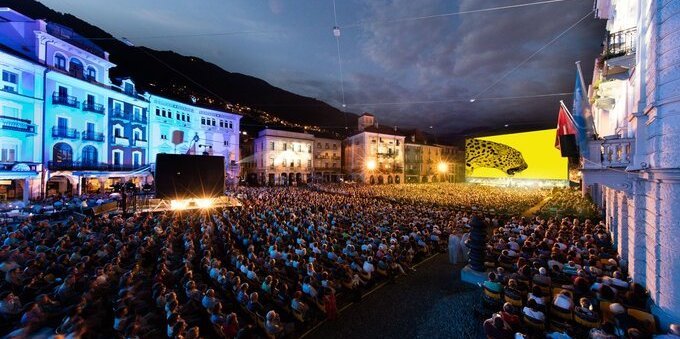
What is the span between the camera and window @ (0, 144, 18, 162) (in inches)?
848

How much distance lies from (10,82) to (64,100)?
382 centimetres

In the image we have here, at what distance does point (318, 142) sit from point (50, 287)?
53.6 meters

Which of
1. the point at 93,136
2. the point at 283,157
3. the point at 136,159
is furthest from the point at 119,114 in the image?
the point at 283,157

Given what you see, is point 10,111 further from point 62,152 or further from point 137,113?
point 137,113

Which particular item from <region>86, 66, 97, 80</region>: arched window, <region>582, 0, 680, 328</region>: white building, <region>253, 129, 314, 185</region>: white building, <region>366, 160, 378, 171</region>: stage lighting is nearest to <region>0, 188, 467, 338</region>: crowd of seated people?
<region>582, 0, 680, 328</region>: white building

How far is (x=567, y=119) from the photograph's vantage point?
1009 cm

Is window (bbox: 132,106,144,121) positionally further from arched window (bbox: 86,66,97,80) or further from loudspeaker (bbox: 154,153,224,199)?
loudspeaker (bbox: 154,153,224,199)

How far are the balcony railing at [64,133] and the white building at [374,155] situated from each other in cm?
4419

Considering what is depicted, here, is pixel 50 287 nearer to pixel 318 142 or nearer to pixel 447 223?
pixel 447 223

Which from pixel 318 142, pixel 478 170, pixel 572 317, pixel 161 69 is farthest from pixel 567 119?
pixel 161 69

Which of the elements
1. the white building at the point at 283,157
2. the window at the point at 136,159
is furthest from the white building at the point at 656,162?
the white building at the point at 283,157

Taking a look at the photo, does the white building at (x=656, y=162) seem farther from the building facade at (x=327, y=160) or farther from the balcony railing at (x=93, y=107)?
the building facade at (x=327, y=160)

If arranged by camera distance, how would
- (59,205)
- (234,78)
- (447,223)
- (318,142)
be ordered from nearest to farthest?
(447,223)
(59,205)
(318,142)
(234,78)

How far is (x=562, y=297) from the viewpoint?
6398 mm
